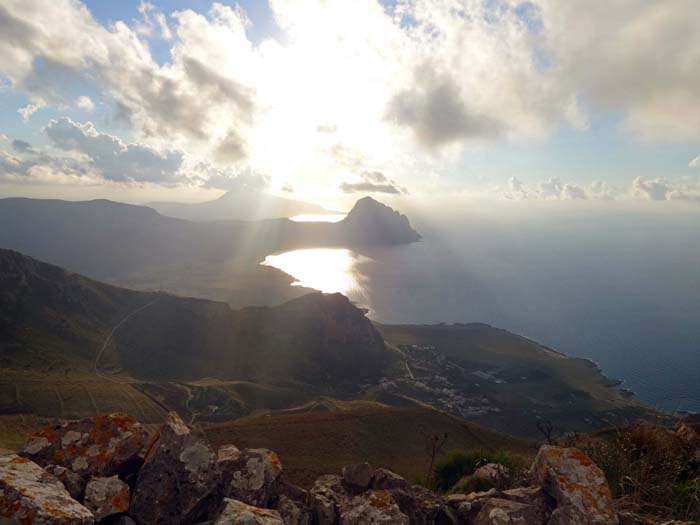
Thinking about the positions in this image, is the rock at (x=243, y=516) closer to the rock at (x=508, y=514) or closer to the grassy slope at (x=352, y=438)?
the rock at (x=508, y=514)

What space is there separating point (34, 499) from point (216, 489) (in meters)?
3.13

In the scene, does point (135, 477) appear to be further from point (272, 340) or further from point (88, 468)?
point (272, 340)

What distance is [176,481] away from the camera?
25.3 feet

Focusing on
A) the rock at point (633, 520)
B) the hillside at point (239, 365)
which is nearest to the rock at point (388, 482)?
the rock at point (633, 520)

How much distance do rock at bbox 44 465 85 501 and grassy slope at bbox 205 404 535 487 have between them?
74.7ft

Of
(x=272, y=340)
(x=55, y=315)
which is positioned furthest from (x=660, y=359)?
(x=55, y=315)

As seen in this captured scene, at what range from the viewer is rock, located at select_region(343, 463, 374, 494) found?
10328mm

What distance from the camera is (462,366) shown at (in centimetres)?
14138

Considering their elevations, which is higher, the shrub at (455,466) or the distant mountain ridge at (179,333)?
the shrub at (455,466)

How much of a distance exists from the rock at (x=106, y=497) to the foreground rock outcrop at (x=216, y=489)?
0.06ft

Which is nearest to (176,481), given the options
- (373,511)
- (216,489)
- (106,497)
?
(216,489)

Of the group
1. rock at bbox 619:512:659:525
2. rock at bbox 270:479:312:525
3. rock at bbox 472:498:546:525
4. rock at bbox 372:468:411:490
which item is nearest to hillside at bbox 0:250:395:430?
rock at bbox 372:468:411:490

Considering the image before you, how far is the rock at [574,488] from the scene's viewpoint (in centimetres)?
768

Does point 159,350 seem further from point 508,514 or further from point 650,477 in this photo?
point 650,477
